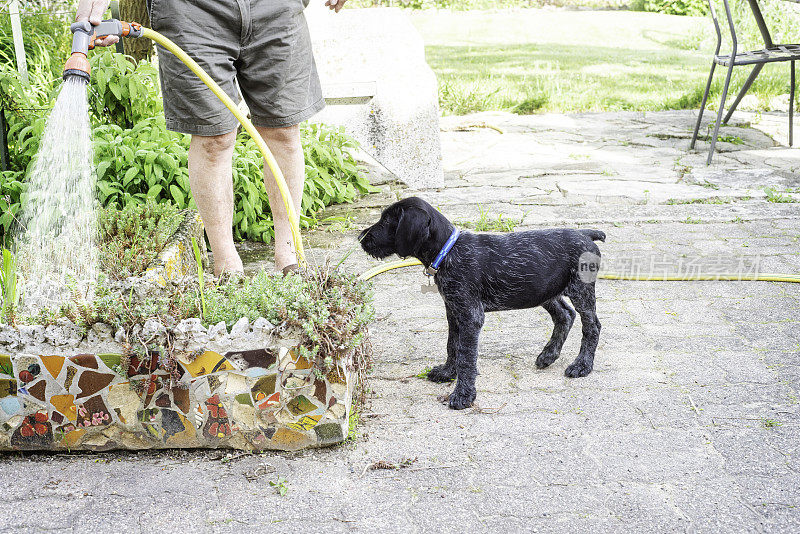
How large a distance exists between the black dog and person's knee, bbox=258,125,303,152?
0.88m

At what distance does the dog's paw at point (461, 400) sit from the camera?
2732mm

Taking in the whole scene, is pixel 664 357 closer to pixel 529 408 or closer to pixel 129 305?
pixel 529 408

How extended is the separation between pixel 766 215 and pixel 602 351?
2.33 meters

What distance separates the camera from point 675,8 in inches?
693

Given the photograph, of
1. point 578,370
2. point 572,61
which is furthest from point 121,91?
point 572,61

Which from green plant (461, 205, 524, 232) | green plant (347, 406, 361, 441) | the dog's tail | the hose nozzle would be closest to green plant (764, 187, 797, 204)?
green plant (461, 205, 524, 232)

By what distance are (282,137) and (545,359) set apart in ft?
4.95

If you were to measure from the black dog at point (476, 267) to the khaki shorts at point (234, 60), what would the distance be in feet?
2.92

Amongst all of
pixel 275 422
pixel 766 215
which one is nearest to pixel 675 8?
pixel 766 215

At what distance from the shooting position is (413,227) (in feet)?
8.71

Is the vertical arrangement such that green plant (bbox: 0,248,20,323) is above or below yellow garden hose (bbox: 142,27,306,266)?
below

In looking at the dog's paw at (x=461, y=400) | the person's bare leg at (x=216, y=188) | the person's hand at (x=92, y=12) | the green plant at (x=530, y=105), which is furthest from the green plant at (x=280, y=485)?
the green plant at (x=530, y=105)

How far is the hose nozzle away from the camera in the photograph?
86.3 inches

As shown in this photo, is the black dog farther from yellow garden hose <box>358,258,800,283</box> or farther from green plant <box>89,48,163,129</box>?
green plant <box>89,48,163,129</box>
